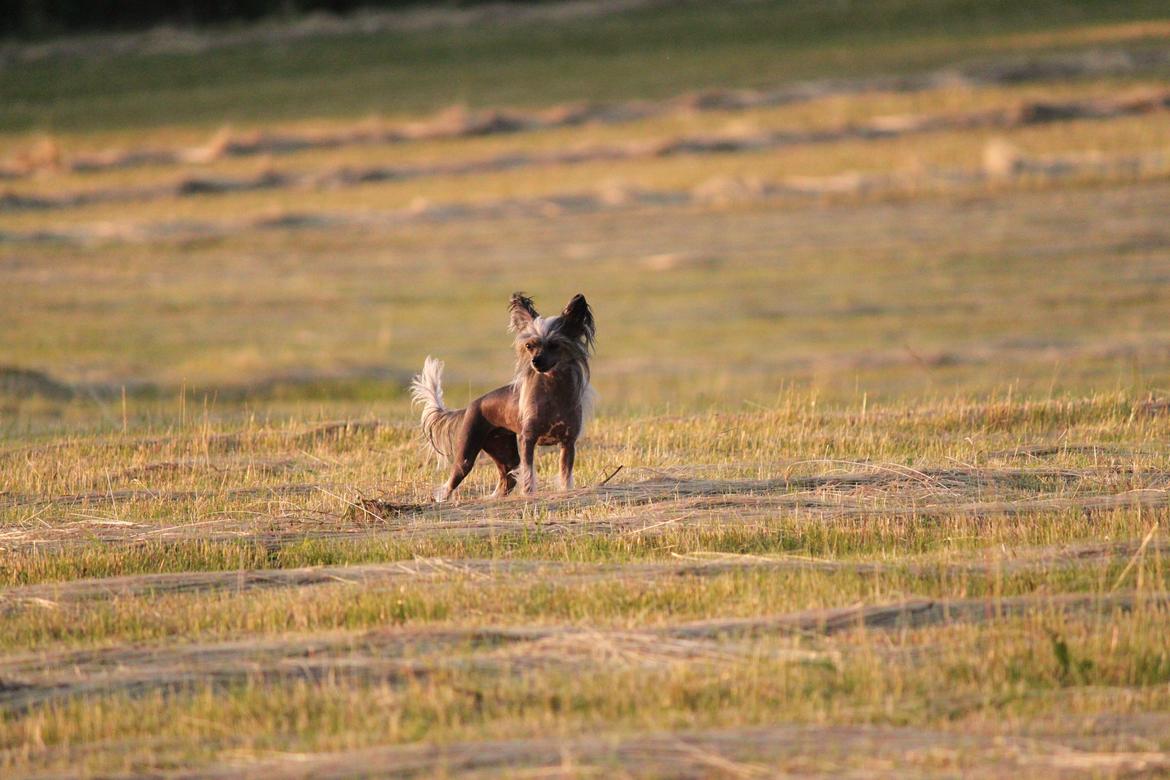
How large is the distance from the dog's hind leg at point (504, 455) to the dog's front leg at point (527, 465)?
29cm

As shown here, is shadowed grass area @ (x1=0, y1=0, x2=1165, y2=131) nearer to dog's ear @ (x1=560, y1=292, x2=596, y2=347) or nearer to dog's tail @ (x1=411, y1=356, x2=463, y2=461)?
dog's tail @ (x1=411, y1=356, x2=463, y2=461)

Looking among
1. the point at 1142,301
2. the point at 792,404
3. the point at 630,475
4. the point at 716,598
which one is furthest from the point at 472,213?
the point at 716,598

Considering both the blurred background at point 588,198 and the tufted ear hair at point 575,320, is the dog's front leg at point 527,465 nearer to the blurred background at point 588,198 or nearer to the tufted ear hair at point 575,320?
the tufted ear hair at point 575,320

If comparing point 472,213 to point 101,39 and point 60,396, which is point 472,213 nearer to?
point 60,396

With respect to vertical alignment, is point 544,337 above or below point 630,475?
above

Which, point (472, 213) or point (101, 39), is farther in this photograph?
point (101, 39)

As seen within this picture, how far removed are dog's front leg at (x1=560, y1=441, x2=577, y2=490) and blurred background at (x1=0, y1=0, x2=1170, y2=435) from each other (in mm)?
6591

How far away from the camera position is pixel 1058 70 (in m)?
55.9

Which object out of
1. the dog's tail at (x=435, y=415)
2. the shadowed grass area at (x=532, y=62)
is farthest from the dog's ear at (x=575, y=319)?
the shadowed grass area at (x=532, y=62)

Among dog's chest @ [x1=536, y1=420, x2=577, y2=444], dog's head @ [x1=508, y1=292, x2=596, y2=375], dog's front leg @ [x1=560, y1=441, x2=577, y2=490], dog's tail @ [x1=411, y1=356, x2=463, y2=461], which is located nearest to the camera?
dog's head @ [x1=508, y1=292, x2=596, y2=375]

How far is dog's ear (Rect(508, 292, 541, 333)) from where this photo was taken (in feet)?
33.1

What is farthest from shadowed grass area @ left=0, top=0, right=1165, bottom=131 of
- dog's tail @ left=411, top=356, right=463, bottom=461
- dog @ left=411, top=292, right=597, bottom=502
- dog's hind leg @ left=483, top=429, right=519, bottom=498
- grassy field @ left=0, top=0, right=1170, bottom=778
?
dog @ left=411, top=292, right=597, bottom=502

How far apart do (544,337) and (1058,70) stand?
4974 centimetres

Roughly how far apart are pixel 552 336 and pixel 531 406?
1.48ft
